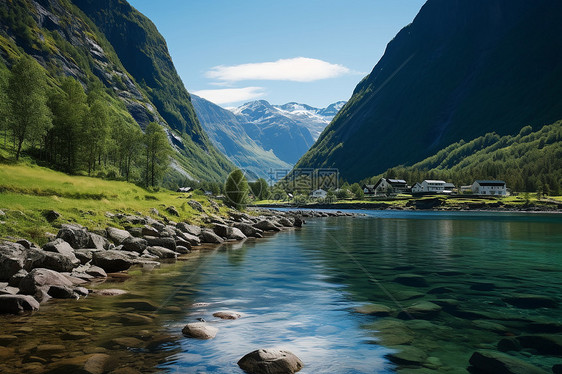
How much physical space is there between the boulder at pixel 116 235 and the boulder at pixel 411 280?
900 inches

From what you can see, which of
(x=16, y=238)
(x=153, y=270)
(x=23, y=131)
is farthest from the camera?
(x=23, y=131)

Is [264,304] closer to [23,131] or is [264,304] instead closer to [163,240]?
[163,240]

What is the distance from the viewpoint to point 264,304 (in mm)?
20562

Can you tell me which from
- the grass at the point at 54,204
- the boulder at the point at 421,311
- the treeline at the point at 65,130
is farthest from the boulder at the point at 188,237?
the treeline at the point at 65,130

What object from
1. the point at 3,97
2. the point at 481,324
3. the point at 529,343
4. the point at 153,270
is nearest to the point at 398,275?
the point at 481,324

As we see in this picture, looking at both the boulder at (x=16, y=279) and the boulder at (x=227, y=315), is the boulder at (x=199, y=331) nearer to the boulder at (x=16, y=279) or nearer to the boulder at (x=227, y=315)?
the boulder at (x=227, y=315)

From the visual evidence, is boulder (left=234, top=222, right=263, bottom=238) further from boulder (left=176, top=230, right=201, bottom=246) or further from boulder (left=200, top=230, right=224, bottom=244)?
boulder (left=176, top=230, right=201, bottom=246)

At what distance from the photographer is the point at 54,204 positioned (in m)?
36.0

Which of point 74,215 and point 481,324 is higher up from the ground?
point 74,215

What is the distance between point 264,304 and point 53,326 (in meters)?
9.43

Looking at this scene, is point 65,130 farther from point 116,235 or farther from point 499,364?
point 499,364

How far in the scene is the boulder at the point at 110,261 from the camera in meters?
27.0

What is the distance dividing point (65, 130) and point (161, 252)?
50688 millimetres

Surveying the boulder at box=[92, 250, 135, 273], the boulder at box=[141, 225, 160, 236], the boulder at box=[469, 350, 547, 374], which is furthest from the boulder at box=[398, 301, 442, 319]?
the boulder at box=[141, 225, 160, 236]
